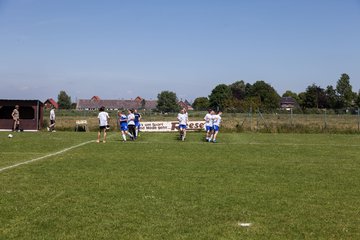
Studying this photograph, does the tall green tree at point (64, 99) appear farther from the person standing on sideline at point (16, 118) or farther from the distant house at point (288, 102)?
the person standing on sideline at point (16, 118)

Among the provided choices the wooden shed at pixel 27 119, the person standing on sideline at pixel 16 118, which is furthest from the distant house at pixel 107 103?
the person standing on sideline at pixel 16 118

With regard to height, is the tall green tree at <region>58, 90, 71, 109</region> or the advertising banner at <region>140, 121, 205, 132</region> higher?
the tall green tree at <region>58, 90, 71, 109</region>

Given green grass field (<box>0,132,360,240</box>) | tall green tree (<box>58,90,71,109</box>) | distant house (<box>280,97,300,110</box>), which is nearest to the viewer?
green grass field (<box>0,132,360,240</box>)

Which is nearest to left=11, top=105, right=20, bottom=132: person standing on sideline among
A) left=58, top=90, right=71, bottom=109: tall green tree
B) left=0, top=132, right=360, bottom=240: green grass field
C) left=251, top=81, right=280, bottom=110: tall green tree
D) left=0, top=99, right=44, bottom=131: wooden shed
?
left=0, top=99, right=44, bottom=131: wooden shed

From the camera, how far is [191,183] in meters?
10.1

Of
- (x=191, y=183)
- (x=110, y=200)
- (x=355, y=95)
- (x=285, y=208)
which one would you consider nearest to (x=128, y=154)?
(x=191, y=183)

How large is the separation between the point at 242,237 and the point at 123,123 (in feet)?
64.9

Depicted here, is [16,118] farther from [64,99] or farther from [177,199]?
[64,99]

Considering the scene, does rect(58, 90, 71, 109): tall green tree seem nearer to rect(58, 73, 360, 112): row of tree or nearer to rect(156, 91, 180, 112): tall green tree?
rect(58, 73, 360, 112): row of tree

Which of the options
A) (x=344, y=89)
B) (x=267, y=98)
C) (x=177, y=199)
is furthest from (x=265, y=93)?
(x=177, y=199)

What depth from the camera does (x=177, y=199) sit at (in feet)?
27.1

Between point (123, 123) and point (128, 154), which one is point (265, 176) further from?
point (123, 123)

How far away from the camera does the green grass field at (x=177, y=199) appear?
6254 mm

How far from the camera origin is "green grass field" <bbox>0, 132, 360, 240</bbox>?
246 inches
